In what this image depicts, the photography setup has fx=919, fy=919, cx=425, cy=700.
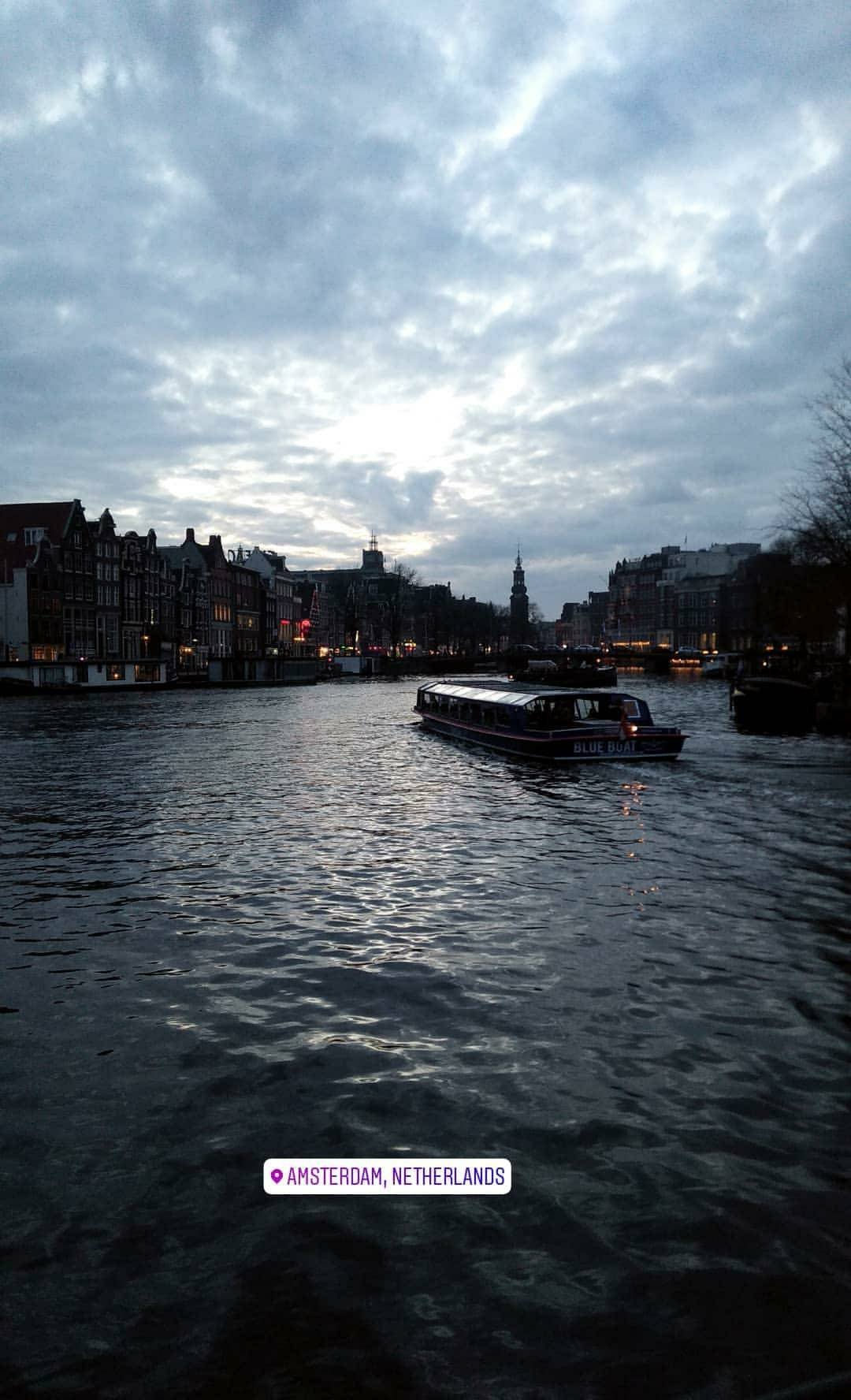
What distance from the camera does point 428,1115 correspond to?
23.4ft

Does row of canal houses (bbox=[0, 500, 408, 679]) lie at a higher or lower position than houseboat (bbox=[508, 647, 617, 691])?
higher

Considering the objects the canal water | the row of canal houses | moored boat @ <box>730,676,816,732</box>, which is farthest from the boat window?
the row of canal houses

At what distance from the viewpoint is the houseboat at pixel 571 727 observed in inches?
1300

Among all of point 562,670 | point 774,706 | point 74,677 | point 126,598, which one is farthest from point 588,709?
point 562,670

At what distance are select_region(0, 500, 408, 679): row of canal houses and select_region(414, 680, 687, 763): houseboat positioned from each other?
176 feet

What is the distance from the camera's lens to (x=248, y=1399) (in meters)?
4.40

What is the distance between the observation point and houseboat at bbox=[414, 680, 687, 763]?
33.0 meters

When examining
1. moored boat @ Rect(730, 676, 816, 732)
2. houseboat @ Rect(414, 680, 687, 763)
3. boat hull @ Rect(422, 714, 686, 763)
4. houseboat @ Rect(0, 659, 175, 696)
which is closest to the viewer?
boat hull @ Rect(422, 714, 686, 763)

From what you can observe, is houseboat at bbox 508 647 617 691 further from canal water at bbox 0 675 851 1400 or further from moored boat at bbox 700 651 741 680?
canal water at bbox 0 675 851 1400

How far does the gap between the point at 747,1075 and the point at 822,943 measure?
431 centimetres

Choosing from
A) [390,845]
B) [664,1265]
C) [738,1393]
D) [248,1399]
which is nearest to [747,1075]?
[664,1265]

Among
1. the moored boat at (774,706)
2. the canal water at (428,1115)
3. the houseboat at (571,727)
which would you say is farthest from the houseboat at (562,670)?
the canal water at (428,1115)

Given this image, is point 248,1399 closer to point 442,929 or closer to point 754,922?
point 442,929

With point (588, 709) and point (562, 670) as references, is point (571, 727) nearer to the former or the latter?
point (588, 709)
